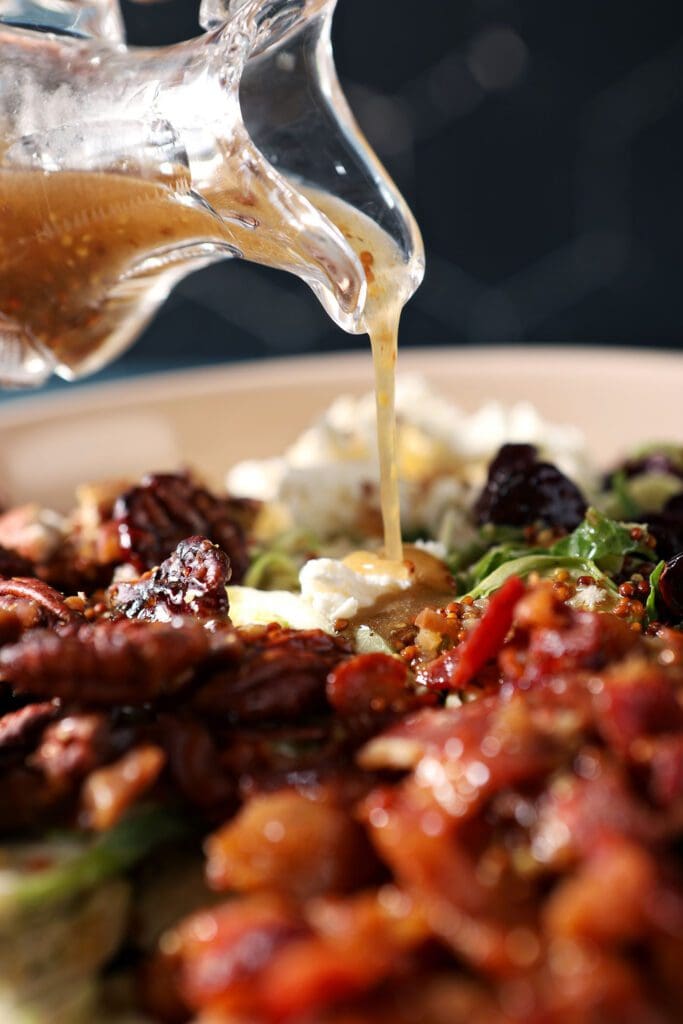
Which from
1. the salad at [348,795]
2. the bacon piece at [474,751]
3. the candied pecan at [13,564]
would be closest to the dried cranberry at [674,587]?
the salad at [348,795]

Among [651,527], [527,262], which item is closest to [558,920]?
[651,527]

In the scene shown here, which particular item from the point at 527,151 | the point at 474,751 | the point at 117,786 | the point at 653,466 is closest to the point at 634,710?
the point at 474,751

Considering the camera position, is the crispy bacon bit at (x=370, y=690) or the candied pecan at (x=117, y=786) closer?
the candied pecan at (x=117, y=786)

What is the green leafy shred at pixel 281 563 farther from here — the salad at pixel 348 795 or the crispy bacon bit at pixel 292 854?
the crispy bacon bit at pixel 292 854

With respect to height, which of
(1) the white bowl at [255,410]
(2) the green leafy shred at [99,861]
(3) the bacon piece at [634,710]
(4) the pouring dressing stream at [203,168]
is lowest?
(1) the white bowl at [255,410]

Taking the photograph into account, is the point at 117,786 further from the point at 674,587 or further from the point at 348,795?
the point at 674,587

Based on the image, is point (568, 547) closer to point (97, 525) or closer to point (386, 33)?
point (97, 525)
